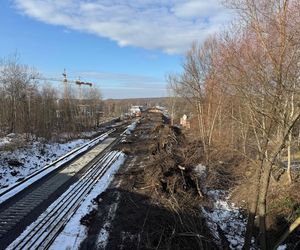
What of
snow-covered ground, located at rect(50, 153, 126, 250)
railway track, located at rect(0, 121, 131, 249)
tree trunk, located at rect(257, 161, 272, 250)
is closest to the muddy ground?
snow-covered ground, located at rect(50, 153, 126, 250)

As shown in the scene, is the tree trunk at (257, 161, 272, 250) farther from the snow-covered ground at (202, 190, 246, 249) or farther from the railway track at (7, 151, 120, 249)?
the railway track at (7, 151, 120, 249)

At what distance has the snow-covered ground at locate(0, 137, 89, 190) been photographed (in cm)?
1892

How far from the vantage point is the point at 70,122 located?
4391cm

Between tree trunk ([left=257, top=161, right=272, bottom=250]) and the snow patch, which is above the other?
tree trunk ([left=257, top=161, right=272, bottom=250])

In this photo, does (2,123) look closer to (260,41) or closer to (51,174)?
(51,174)

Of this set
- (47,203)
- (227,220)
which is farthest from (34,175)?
(227,220)

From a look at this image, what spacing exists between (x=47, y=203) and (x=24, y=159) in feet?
30.3

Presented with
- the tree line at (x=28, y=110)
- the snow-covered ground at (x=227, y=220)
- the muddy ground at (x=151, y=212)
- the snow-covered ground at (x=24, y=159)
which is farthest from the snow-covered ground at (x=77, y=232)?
the tree line at (x=28, y=110)

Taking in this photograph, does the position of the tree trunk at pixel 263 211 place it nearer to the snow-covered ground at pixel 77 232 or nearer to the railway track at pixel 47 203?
the snow-covered ground at pixel 77 232

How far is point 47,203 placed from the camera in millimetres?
14117

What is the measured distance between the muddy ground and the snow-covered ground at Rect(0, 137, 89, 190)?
201 inches

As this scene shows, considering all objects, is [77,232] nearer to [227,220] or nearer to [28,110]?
[227,220]

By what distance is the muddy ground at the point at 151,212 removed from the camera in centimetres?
1066

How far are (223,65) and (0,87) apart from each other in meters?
29.7
